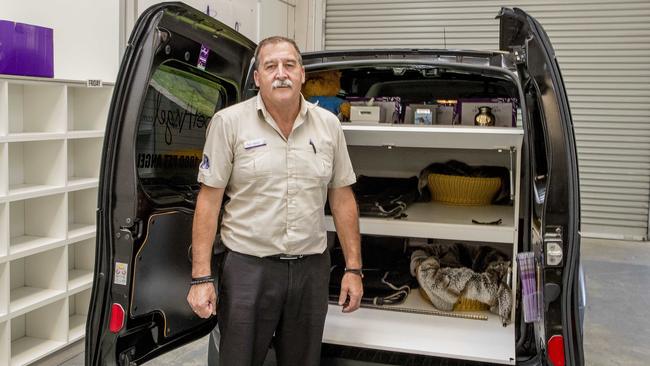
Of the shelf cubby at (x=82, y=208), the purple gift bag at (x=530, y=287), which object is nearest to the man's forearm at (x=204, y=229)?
the purple gift bag at (x=530, y=287)

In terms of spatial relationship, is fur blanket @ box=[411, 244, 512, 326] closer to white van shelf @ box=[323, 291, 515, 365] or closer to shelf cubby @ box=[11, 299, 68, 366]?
white van shelf @ box=[323, 291, 515, 365]

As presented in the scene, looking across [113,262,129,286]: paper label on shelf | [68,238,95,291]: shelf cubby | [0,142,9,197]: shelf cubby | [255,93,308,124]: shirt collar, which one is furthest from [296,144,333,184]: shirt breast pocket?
[68,238,95,291]: shelf cubby

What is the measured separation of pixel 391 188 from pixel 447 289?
922 mm

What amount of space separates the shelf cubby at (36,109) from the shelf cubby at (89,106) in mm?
354

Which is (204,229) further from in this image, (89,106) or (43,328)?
(89,106)

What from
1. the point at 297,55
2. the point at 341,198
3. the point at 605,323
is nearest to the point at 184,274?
the point at 341,198

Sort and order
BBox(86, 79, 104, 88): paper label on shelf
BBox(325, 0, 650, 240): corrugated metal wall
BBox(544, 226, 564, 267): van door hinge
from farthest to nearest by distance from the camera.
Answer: BBox(325, 0, 650, 240): corrugated metal wall → BBox(86, 79, 104, 88): paper label on shelf → BBox(544, 226, 564, 267): van door hinge

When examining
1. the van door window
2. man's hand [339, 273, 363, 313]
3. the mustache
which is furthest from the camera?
man's hand [339, 273, 363, 313]

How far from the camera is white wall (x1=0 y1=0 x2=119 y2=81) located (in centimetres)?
350

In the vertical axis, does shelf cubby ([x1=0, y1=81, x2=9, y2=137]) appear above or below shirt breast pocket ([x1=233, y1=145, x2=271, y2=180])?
above

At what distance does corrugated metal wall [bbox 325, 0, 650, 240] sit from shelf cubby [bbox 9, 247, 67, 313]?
5.16 m

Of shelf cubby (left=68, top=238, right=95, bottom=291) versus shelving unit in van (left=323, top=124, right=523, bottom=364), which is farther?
shelf cubby (left=68, top=238, right=95, bottom=291)

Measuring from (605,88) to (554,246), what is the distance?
6.18m

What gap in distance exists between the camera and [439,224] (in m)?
2.76
